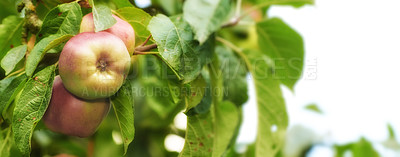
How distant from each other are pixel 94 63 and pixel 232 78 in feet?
1.97

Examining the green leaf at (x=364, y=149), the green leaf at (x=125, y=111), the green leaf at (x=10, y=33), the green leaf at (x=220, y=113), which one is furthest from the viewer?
the green leaf at (x=364, y=149)

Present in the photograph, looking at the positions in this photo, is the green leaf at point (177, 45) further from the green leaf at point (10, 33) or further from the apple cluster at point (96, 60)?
the green leaf at point (10, 33)

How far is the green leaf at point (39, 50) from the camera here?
71 centimetres

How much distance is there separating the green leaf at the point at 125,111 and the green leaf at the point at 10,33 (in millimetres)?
270

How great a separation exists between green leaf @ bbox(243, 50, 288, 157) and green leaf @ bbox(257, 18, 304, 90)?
0.06m

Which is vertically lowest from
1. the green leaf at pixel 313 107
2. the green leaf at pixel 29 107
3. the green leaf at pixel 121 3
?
the green leaf at pixel 313 107

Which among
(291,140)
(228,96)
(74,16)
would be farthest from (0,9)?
(291,140)

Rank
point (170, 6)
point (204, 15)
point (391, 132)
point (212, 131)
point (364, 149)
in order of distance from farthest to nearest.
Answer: point (391, 132) → point (364, 149) → point (170, 6) → point (212, 131) → point (204, 15)

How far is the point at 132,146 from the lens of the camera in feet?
5.14

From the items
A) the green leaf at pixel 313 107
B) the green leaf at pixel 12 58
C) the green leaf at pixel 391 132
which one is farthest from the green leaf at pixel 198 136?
the green leaf at pixel 391 132

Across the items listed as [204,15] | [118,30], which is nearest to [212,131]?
[204,15]

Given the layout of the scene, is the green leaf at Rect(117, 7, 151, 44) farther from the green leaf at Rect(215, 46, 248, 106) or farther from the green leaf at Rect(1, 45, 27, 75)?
the green leaf at Rect(215, 46, 248, 106)

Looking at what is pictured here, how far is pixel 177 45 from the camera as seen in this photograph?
0.81 meters

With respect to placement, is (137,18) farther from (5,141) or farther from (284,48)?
(284,48)
